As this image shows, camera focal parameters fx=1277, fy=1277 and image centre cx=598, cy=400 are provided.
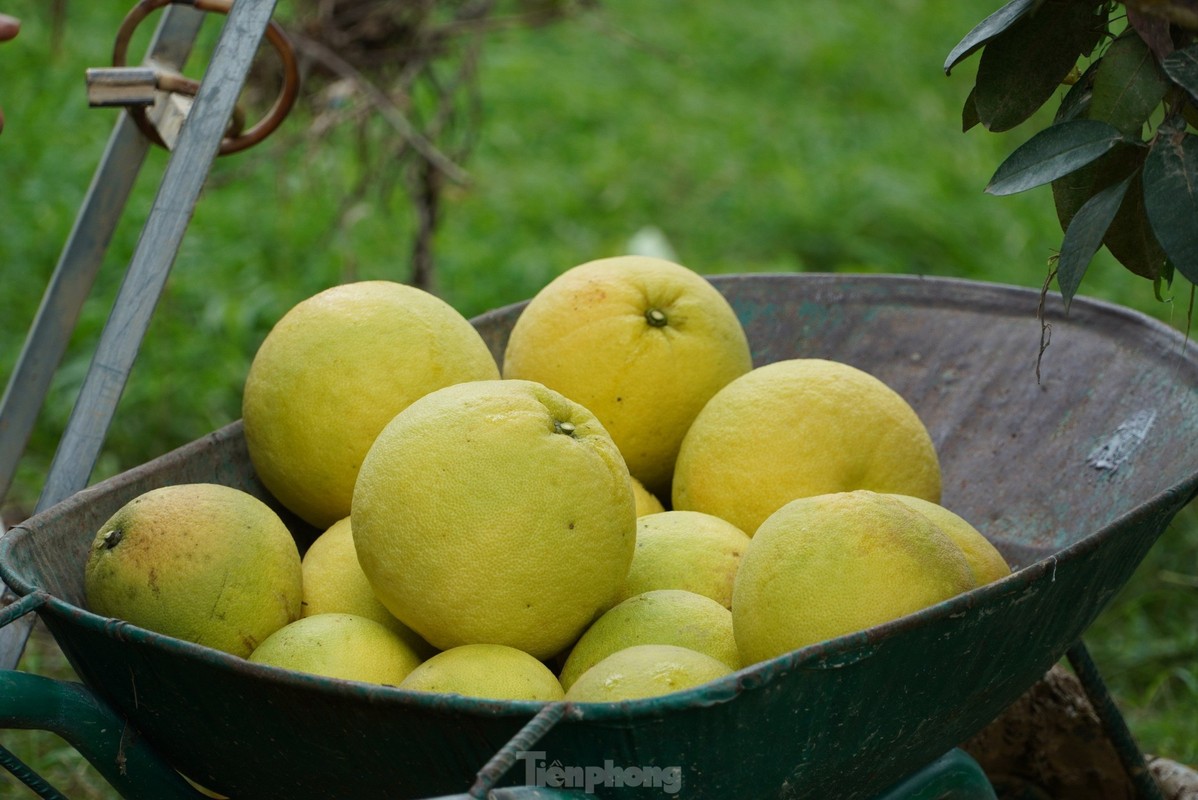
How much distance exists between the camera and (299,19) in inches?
138

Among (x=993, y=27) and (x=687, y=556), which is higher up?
(x=993, y=27)

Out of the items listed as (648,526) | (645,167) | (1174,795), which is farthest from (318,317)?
(645,167)

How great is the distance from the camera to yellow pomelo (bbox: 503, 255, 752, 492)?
1725 millimetres

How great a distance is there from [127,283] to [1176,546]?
2.62 metres

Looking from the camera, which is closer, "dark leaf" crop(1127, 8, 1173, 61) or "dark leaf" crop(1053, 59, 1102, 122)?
"dark leaf" crop(1127, 8, 1173, 61)

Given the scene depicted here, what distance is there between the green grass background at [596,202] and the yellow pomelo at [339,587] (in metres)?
1.23

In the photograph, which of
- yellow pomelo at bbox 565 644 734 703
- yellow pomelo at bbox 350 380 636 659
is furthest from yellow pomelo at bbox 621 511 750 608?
yellow pomelo at bbox 565 644 734 703

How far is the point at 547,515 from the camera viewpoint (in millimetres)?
1281

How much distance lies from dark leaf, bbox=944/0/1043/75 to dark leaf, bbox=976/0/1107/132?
1.0 inches

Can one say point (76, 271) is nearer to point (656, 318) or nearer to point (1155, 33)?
point (656, 318)

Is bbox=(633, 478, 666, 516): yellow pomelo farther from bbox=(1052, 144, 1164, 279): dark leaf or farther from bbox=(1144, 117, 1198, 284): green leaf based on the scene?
bbox=(1144, 117, 1198, 284): green leaf

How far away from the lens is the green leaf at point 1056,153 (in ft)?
4.14

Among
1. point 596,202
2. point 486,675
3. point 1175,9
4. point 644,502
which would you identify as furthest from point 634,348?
point 596,202

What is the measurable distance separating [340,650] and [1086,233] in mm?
864
